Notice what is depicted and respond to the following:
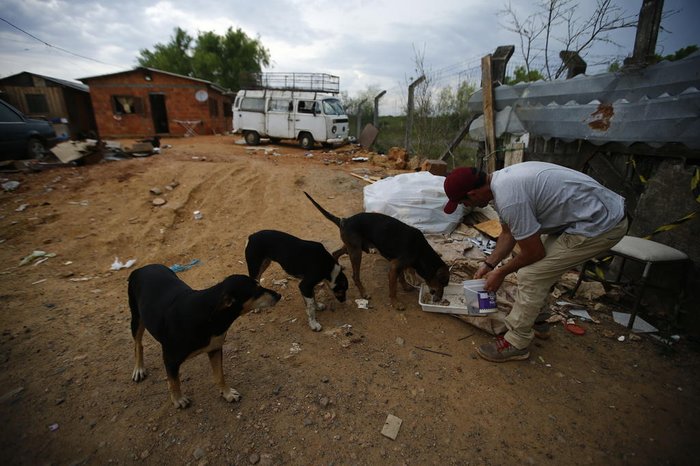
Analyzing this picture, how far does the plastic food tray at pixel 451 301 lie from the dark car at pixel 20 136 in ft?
40.7

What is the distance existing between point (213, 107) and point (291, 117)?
35.9 feet

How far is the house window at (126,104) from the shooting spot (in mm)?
20562

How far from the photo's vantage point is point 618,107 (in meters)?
3.96

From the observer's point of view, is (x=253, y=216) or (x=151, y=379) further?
(x=253, y=216)

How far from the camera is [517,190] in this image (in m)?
2.53

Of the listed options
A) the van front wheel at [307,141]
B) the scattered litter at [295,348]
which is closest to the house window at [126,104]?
the van front wheel at [307,141]

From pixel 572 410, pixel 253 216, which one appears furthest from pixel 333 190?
pixel 572 410

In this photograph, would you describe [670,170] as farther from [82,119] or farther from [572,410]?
[82,119]

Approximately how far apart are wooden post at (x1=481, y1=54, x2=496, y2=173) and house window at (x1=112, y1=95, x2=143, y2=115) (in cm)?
2246

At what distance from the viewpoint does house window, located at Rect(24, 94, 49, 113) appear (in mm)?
19859

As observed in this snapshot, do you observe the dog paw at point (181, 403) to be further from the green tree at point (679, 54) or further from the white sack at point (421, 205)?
the green tree at point (679, 54)

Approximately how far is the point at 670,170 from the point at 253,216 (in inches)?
257

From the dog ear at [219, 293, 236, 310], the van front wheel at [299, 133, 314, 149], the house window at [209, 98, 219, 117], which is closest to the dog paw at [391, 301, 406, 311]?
the dog ear at [219, 293, 236, 310]

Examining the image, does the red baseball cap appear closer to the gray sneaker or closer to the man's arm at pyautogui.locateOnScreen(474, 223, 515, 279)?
the man's arm at pyautogui.locateOnScreen(474, 223, 515, 279)
